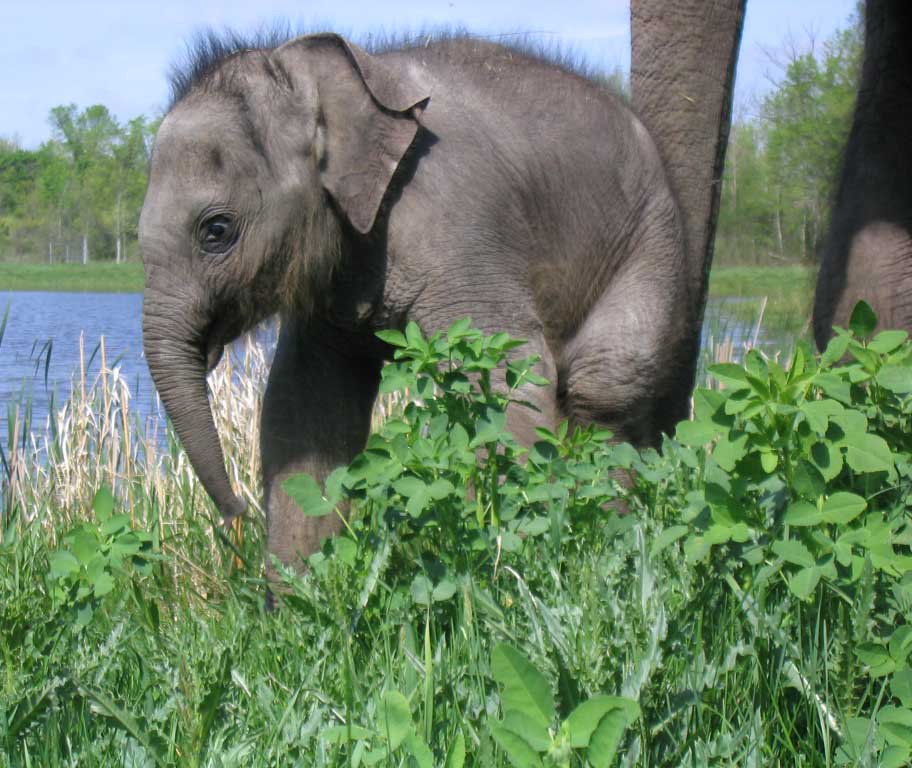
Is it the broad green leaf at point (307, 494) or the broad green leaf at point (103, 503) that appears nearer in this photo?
the broad green leaf at point (103, 503)

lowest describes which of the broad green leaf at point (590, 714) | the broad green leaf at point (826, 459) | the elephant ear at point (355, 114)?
the broad green leaf at point (590, 714)

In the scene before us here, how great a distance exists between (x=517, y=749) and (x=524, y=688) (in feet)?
0.28

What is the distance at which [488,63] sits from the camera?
430 centimetres

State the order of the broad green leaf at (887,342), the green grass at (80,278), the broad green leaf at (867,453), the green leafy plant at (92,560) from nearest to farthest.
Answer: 1. the broad green leaf at (867,453)
2. the broad green leaf at (887,342)
3. the green leafy plant at (92,560)
4. the green grass at (80,278)

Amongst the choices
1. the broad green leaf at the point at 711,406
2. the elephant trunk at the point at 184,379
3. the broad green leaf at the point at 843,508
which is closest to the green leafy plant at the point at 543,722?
the broad green leaf at the point at 843,508

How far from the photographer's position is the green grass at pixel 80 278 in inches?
1031

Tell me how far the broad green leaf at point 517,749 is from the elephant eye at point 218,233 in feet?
7.89

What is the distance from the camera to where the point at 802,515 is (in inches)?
89.4

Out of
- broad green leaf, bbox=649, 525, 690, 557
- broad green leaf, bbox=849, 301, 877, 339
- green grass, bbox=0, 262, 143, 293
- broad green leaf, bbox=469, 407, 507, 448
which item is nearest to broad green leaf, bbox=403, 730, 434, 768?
broad green leaf, bbox=649, 525, 690, 557

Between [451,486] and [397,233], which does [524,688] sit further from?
[397,233]

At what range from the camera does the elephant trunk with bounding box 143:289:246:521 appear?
12.8ft

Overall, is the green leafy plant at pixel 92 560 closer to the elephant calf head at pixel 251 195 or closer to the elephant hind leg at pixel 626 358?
the elephant calf head at pixel 251 195

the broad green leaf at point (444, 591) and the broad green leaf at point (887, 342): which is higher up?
the broad green leaf at point (887, 342)

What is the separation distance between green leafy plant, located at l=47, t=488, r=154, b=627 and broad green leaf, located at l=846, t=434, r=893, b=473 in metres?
1.42
